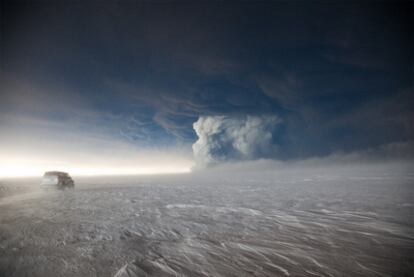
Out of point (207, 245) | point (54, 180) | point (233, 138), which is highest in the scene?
point (233, 138)

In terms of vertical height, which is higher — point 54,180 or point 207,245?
point 54,180

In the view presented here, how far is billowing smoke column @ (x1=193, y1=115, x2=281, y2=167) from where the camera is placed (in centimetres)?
5341

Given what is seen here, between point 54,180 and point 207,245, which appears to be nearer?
point 207,245

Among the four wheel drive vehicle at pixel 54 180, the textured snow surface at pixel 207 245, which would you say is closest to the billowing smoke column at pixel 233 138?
the four wheel drive vehicle at pixel 54 180

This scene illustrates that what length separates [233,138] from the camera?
58562 mm

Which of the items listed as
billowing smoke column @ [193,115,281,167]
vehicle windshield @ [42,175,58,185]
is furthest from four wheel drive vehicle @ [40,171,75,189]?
billowing smoke column @ [193,115,281,167]

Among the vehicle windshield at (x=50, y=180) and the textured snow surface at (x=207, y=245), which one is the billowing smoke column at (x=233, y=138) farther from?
the textured snow surface at (x=207, y=245)

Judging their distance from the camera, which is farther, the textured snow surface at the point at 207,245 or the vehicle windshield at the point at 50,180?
the vehicle windshield at the point at 50,180

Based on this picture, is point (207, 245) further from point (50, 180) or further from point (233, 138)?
point (233, 138)

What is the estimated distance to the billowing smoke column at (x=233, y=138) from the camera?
5341 cm

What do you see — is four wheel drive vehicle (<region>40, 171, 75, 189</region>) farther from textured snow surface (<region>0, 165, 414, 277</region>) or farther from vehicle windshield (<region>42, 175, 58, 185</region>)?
textured snow surface (<region>0, 165, 414, 277</region>)

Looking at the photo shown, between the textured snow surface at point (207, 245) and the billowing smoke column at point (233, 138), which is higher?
the billowing smoke column at point (233, 138)

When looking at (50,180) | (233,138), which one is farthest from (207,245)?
(233,138)

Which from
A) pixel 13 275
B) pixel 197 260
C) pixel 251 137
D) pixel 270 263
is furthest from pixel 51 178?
pixel 251 137
